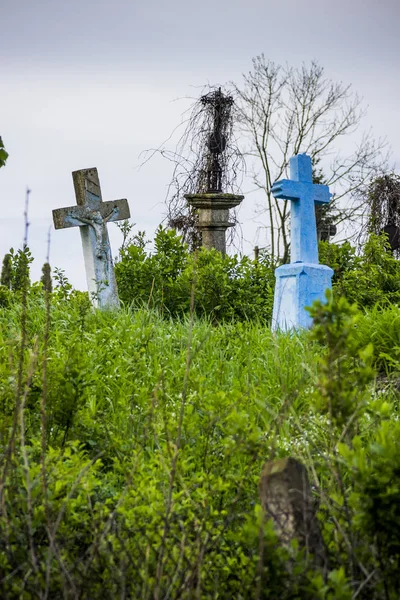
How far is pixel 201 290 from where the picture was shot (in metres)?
8.37

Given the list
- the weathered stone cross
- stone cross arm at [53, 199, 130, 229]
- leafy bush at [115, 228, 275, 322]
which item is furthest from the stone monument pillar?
the weathered stone cross

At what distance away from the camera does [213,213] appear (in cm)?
1054

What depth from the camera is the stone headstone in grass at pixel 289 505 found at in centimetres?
205

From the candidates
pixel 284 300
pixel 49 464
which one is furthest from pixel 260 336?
pixel 49 464

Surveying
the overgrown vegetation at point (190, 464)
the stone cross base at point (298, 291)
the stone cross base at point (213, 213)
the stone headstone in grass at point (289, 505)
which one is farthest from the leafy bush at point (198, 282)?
the stone headstone in grass at point (289, 505)

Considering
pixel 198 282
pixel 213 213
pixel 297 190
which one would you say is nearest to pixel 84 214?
pixel 198 282

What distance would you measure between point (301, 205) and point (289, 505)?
19.9ft

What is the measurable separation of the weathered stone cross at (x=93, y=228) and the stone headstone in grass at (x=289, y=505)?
6.07 m

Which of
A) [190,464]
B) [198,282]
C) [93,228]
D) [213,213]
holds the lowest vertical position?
[190,464]

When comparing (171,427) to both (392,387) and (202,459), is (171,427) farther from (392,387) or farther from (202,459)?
(392,387)

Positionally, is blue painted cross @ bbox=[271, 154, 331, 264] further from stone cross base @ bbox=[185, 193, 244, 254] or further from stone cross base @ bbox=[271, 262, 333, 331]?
stone cross base @ bbox=[185, 193, 244, 254]

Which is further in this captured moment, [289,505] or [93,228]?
[93,228]

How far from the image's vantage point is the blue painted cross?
7.77m

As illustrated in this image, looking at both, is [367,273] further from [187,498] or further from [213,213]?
[187,498]
